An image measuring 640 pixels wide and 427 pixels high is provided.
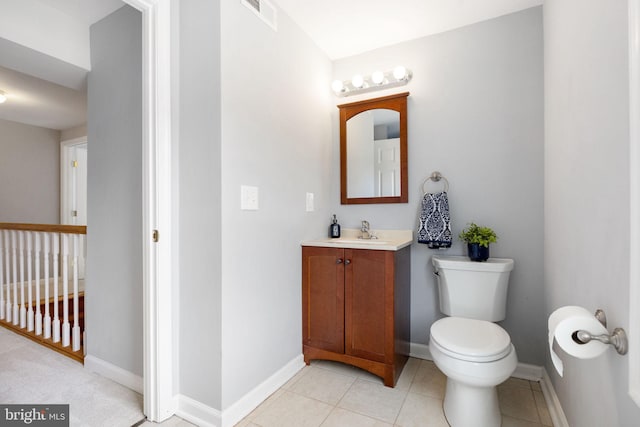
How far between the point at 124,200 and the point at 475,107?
2.36m

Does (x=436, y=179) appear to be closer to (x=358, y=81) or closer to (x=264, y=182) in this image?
(x=358, y=81)

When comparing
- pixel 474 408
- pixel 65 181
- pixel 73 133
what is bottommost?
pixel 474 408

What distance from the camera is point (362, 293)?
1.89 m

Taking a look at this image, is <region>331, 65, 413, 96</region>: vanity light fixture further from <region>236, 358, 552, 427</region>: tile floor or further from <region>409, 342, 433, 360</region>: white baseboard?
<region>236, 358, 552, 427</region>: tile floor

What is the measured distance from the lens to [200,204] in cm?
150

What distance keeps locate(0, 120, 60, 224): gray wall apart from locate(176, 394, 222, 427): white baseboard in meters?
4.19

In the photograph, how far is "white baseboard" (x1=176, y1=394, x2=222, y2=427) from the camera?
1.45m

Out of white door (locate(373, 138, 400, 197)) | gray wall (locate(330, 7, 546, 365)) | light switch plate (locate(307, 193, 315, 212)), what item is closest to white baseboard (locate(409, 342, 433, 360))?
gray wall (locate(330, 7, 546, 365))

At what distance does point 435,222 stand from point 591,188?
1002 mm

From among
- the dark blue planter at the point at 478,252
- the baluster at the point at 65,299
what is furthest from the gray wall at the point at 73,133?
the dark blue planter at the point at 478,252

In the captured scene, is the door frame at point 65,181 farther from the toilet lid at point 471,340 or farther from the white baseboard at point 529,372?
the white baseboard at point 529,372

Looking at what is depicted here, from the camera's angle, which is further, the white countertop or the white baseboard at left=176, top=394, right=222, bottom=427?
the white countertop

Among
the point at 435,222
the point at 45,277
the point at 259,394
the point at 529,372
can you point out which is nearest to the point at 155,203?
the point at 259,394

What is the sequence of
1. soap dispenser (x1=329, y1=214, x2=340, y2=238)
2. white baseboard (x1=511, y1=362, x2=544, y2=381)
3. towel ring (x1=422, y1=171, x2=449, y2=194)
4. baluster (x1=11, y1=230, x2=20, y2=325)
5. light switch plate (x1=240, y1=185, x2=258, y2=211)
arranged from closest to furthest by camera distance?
light switch plate (x1=240, y1=185, x2=258, y2=211), white baseboard (x1=511, y1=362, x2=544, y2=381), towel ring (x1=422, y1=171, x2=449, y2=194), soap dispenser (x1=329, y1=214, x2=340, y2=238), baluster (x1=11, y1=230, x2=20, y2=325)
